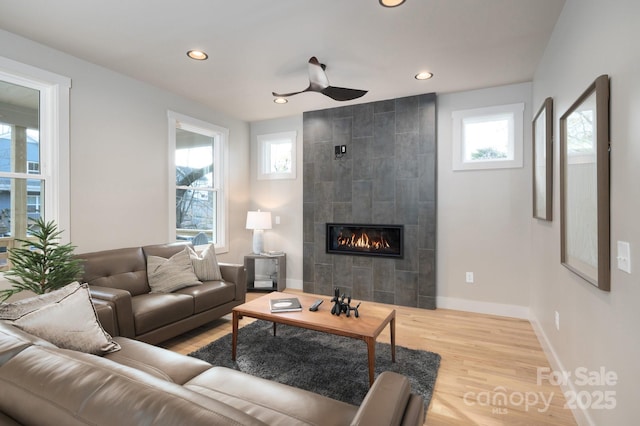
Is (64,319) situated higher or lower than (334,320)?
higher

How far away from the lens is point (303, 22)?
8.43 ft

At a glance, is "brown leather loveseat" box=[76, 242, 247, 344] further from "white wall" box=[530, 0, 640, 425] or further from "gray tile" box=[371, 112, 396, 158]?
"white wall" box=[530, 0, 640, 425]

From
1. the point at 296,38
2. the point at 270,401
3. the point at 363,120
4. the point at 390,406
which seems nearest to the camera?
the point at 390,406

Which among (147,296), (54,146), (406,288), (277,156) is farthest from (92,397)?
(277,156)

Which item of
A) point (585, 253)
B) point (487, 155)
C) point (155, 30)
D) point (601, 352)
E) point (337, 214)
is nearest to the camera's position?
point (601, 352)

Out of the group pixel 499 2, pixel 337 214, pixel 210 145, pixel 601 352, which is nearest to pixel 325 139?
pixel 337 214

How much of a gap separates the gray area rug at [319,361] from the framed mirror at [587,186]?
1.31 m

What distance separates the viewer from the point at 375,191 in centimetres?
454

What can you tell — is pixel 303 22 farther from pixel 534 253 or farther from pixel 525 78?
pixel 534 253

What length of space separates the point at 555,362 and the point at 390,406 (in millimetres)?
2327

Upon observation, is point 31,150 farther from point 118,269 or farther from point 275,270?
point 275,270

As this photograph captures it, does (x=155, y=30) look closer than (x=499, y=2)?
No

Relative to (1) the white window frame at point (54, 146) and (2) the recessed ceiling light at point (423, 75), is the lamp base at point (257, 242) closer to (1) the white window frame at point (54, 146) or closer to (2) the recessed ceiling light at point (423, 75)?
(1) the white window frame at point (54, 146)

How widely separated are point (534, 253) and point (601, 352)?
2134mm
